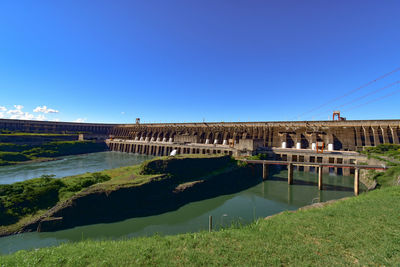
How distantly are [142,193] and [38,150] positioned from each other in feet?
188

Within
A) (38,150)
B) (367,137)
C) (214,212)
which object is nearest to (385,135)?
(367,137)

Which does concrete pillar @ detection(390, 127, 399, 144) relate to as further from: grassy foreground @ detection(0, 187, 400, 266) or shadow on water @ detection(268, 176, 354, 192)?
grassy foreground @ detection(0, 187, 400, 266)

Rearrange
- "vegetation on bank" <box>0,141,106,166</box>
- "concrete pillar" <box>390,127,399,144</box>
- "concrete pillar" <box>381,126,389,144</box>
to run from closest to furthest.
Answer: "concrete pillar" <box>390,127,399,144</box> → "concrete pillar" <box>381,126,389,144</box> → "vegetation on bank" <box>0,141,106,166</box>

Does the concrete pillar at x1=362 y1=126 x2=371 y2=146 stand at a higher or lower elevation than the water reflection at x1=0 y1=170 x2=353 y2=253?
higher

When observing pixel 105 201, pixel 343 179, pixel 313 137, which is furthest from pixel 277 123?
pixel 105 201

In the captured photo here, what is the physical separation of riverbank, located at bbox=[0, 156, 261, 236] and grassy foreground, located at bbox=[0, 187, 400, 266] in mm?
9713

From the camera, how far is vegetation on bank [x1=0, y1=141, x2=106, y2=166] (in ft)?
162

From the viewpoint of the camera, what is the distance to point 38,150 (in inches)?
2271

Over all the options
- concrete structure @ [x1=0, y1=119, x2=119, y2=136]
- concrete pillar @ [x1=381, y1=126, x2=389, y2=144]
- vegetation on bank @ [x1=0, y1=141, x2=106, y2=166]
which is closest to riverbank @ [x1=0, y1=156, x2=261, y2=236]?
concrete pillar @ [x1=381, y1=126, x2=389, y2=144]

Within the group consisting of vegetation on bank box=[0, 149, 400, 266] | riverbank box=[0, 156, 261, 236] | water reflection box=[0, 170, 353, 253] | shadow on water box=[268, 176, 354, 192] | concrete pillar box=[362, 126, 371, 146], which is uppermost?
concrete pillar box=[362, 126, 371, 146]

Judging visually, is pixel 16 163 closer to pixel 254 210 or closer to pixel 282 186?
pixel 254 210

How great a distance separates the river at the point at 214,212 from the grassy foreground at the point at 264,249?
6.31m

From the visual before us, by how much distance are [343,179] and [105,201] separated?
4210 centimetres

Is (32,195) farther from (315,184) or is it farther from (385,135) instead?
(385,135)
